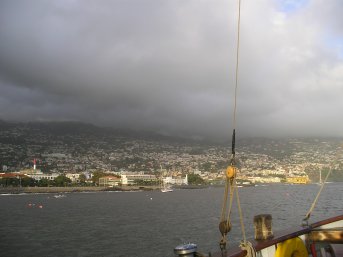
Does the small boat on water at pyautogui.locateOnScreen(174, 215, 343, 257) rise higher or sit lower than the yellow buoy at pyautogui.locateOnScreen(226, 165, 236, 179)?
lower

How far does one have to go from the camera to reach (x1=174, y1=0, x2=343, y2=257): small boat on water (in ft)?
19.5

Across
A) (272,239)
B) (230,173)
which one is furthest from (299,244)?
(230,173)

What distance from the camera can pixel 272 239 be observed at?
21.6ft

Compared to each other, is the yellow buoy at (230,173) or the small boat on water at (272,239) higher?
the yellow buoy at (230,173)

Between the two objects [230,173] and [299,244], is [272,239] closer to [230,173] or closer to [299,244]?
[299,244]

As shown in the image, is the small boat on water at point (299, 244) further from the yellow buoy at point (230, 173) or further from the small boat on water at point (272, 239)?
the yellow buoy at point (230, 173)

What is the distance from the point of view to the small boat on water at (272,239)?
594cm

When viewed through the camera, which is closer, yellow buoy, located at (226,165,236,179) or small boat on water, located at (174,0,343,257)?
small boat on water, located at (174,0,343,257)

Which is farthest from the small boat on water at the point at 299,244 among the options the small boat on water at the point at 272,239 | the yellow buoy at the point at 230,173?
the yellow buoy at the point at 230,173

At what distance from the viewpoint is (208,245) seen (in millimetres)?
30969

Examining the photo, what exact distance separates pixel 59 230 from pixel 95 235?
25.0 ft

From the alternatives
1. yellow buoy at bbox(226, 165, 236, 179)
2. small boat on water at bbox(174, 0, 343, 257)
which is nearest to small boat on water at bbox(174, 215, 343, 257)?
small boat on water at bbox(174, 0, 343, 257)

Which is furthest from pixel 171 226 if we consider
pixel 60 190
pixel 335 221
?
pixel 60 190

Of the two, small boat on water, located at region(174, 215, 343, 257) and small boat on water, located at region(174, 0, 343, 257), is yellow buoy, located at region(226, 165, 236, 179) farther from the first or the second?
small boat on water, located at region(174, 215, 343, 257)
